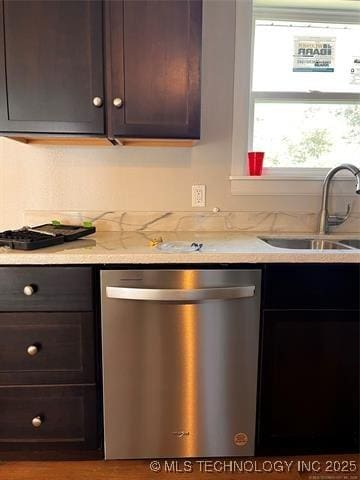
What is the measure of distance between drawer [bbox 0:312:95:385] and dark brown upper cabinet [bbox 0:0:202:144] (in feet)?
2.61

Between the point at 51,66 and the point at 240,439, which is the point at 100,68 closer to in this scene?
the point at 51,66

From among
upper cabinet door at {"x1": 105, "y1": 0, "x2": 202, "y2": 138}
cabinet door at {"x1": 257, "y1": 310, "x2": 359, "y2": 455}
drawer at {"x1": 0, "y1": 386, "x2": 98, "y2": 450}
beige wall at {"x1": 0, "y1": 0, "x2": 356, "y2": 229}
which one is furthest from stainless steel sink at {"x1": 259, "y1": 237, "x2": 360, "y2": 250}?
drawer at {"x1": 0, "y1": 386, "x2": 98, "y2": 450}

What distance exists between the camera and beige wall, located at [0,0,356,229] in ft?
5.90

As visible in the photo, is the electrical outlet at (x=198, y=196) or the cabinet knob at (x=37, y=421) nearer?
the cabinet knob at (x=37, y=421)

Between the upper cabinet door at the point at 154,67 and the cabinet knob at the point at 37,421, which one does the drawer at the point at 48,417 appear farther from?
the upper cabinet door at the point at 154,67

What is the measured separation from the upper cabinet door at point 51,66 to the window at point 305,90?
919mm

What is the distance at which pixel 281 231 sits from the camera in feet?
6.26

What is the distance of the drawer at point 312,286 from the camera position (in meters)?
1.35

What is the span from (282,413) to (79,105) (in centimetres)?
159

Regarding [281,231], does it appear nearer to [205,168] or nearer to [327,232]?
[327,232]

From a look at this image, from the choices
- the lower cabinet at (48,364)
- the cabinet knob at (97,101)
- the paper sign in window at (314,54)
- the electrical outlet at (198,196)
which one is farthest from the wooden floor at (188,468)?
the paper sign in window at (314,54)

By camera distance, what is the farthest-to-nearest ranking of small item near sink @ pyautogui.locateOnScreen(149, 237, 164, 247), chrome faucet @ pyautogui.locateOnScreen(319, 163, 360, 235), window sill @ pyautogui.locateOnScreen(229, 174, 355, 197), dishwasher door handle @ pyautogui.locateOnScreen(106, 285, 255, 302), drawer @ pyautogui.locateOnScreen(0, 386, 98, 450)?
window sill @ pyautogui.locateOnScreen(229, 174, 355, 197), chrome faucet @ pyautogui.locateOnScreen(319, 163, 360, 235), small item near sink @ pyautogui.locateOnScreen(149, 237, 164, 247), drawer @ pyautogui.locateOnScreen(0, 386, 98, 450), dishwasher door handle @ pyautogui.locateOnScreen(106, 285, 255, 302)

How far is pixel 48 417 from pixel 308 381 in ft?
3.65

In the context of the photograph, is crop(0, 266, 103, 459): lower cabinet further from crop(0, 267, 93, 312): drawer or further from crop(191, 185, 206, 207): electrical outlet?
crop(191, 185, 206, 207): electrical outlet
